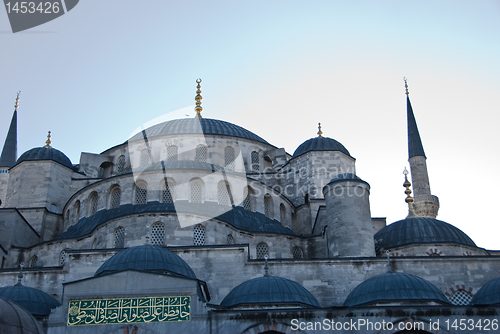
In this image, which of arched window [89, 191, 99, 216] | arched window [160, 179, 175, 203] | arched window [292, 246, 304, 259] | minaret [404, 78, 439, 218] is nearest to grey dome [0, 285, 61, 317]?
arched window [160, 179, 175, 203]

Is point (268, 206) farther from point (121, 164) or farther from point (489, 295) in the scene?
point (489, 295)

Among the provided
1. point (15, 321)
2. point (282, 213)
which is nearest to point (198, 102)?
point (282, 213)

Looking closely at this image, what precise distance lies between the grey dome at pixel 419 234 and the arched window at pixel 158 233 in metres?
6.82

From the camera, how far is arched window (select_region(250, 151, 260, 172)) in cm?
2683

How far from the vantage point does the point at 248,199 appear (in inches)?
859

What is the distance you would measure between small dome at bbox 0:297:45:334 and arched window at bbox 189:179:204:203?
10.7 meters

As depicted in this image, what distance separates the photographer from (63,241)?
803 inches

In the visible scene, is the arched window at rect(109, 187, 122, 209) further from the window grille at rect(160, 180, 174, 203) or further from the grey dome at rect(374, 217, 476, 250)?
the grey dome at rect(374, 217, 476, 250)

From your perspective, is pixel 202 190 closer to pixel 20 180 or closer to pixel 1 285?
pixel 1 285

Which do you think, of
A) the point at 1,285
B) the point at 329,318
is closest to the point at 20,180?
the point at 1,285

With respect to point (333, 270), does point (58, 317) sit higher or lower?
lower

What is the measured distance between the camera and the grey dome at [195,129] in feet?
87.4

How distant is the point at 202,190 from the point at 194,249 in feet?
8.77

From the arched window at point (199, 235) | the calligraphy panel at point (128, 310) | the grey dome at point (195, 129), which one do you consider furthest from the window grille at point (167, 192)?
the grey dome at point (195, 129)
